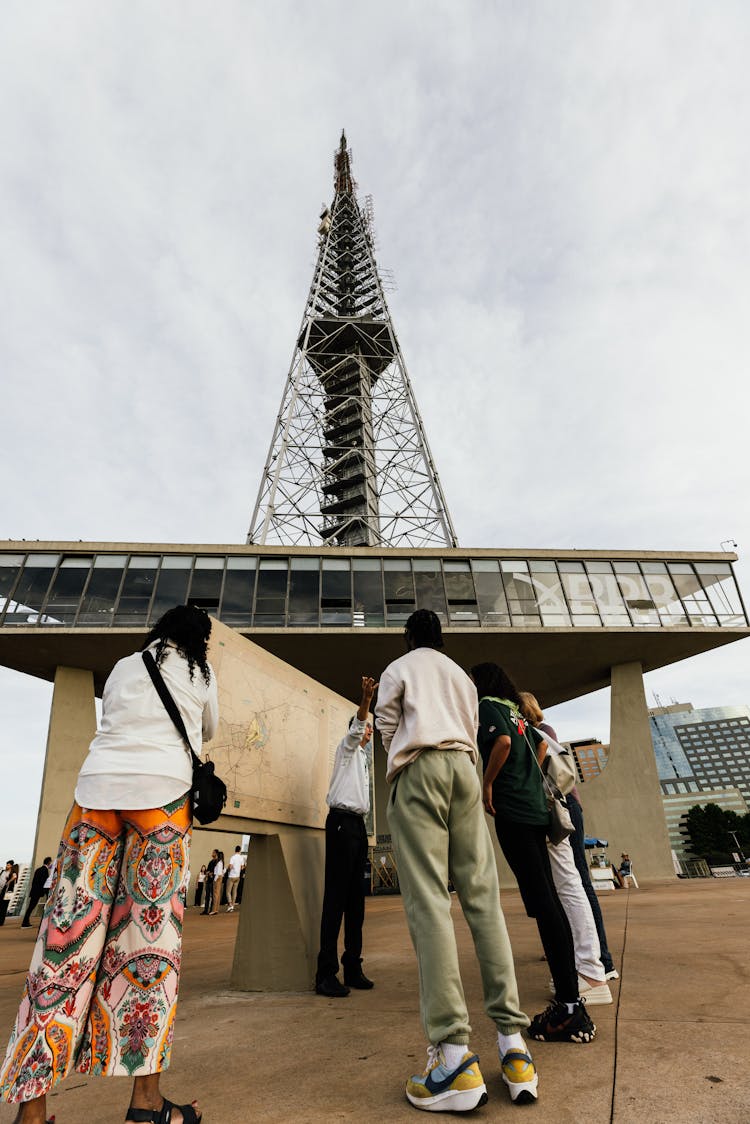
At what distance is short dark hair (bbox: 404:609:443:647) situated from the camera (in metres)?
2.95

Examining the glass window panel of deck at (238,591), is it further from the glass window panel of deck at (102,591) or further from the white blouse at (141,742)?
the white blouse at (141,742)

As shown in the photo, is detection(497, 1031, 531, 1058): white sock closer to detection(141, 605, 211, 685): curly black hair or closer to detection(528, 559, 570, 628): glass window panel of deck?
detection(141, 605, 211, 685): curly black hair

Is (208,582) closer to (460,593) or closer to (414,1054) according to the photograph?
(460,593)

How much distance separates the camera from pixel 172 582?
1998 centimetres

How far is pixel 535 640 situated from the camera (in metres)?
20.6

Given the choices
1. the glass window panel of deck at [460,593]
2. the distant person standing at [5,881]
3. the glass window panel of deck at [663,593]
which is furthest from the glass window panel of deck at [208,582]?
the glass window panel of deck at [663,593]

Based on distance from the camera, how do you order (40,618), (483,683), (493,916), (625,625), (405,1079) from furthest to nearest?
(625,625) < (40,618) < (483,683) < (493,916) < (405,1079)

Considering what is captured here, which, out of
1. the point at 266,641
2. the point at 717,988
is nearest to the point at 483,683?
the point at 717,988

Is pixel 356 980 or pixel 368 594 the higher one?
pixel 368 594

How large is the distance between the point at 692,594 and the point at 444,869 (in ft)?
74.7

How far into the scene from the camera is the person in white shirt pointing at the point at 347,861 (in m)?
3.81

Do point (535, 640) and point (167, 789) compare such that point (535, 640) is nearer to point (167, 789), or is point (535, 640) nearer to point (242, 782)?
point (242, 782)

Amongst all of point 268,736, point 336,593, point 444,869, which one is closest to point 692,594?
point 336,593

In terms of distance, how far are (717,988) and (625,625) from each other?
18.9 metres
